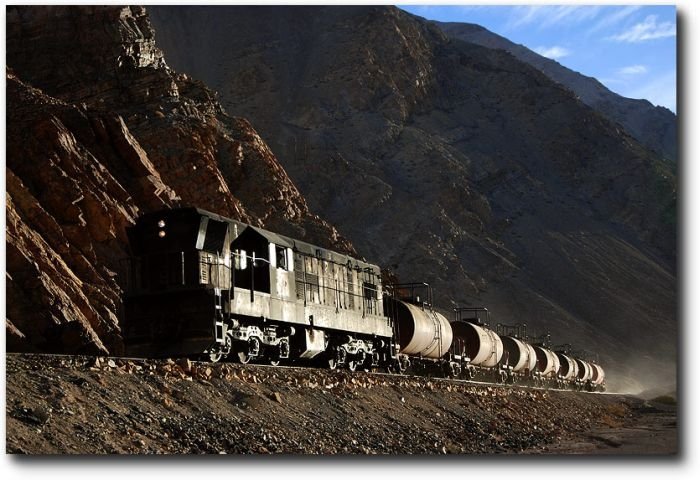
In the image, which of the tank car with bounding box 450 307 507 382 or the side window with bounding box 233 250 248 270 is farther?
the tank car with bounding box 450 307 507 382

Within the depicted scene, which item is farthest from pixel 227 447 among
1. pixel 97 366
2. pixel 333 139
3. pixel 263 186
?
pixel 333 139

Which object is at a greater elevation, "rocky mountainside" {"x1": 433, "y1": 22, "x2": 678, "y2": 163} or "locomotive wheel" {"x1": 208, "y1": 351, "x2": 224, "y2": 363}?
"rocky mountainside" {"x1": 433, "y1": 22, "x2": 678, "y2": 163}

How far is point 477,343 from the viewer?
110 ft

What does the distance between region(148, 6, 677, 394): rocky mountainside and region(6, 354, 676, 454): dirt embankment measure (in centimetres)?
4823

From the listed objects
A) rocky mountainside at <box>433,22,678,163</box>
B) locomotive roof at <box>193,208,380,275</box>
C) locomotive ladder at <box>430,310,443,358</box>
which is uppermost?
rocky mountainside at <box>433,22,678,163</box>

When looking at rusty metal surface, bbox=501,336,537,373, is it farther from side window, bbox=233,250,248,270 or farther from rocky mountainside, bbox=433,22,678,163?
rocky mountainside, bbox=433,22,678,163

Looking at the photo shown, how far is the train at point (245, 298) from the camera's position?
18.1m

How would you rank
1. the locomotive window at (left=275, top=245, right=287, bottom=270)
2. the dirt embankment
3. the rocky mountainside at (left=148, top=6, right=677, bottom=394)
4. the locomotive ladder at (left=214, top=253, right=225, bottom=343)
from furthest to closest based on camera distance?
the rocky mountainside at (left=148, top=6, right=677, bottom=394), the locomotive window at (left=275, top=245, right=287, bottom=270), the locomotive ladder at (left=214, top=253, right=225, bottom=343), the dirt embankment

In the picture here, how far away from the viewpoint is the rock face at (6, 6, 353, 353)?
76.8ft

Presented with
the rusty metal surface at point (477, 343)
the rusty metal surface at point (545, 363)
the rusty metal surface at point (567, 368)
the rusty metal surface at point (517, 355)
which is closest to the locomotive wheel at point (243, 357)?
the rusty metal surface at point (477, 343)

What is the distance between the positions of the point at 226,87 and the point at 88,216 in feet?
204

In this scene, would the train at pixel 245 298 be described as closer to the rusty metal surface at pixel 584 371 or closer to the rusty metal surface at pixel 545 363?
the rusty metal surface at pixel 545 363

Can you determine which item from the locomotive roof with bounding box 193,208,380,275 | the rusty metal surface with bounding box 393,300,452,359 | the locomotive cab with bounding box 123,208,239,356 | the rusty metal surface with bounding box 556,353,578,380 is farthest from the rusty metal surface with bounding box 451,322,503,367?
the locomotive cab with bounding box 123,208,239,356

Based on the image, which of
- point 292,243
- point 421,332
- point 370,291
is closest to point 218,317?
point 292,243
